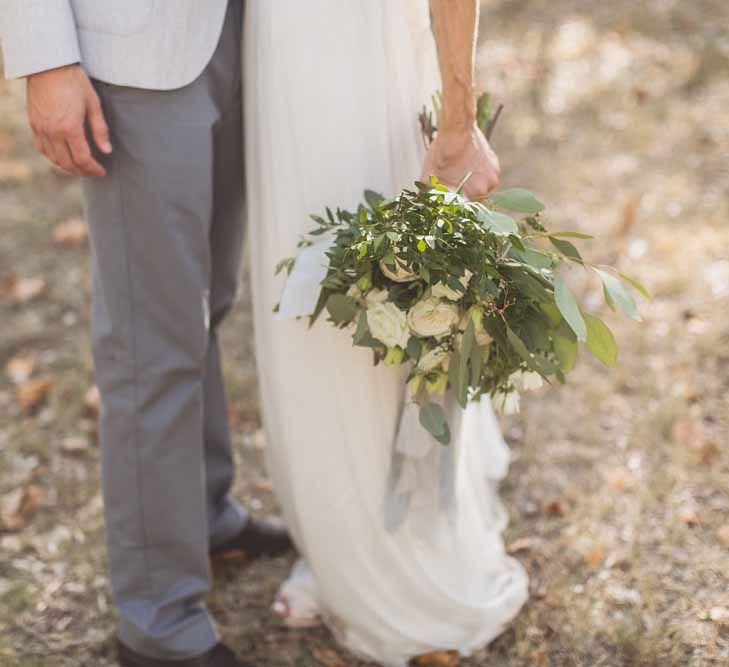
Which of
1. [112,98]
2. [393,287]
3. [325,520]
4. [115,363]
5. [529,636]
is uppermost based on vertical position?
[112,98]

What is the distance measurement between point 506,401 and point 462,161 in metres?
0.43

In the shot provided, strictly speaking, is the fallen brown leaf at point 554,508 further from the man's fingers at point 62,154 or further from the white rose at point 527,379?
the man's fingers at point 62,154

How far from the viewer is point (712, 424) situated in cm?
262

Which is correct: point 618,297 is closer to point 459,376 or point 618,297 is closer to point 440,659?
point 459,376

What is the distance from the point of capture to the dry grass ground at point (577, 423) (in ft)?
6.92

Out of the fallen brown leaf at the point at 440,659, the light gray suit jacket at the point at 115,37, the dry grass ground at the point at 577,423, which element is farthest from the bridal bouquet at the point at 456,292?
the dry grass ground at the point at 577,423

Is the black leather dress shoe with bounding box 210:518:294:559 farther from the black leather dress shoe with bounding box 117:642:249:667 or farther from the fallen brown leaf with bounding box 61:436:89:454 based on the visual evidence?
the fallen brown leaf with bounding box 61:436:89:454

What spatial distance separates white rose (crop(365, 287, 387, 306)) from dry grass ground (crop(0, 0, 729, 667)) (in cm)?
92

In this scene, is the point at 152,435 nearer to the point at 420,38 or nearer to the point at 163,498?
the point at 163,498

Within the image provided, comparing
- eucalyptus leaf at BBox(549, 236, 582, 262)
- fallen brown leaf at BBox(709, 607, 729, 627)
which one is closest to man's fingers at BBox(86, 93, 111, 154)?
eucalyptus leaf at BBox(549, 236, 582, 262)

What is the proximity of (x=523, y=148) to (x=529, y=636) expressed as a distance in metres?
2.36

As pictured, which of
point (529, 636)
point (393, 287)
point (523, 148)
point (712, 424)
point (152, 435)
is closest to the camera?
point (393, 287)

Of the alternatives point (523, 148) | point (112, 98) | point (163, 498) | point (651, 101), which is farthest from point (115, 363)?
point (651, 101)

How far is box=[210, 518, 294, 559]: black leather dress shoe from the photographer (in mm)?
2320
